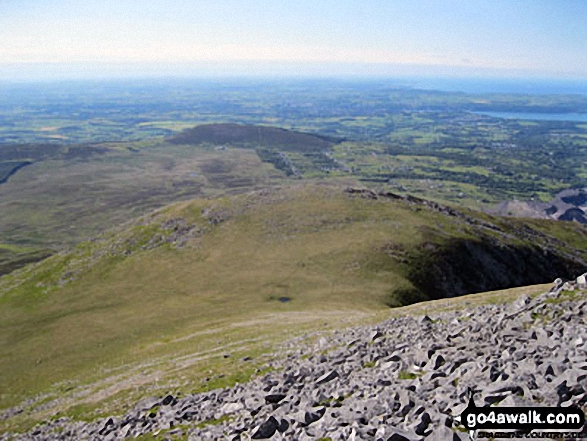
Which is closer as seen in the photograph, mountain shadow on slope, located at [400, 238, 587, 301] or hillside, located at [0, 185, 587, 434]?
hillside, located at [0, 185, 587, 434]

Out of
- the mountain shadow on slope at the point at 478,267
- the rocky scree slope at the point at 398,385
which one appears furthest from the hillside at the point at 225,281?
the rocky scree slope at the point at 398,385

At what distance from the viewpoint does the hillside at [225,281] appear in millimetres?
51406

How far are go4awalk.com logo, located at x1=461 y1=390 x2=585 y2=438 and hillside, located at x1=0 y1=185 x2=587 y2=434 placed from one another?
21070mm

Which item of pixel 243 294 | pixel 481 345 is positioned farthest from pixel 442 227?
pixel 481 345

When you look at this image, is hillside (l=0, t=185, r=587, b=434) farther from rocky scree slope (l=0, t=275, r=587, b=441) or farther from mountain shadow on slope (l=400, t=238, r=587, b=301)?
rocky scree slope (l=0, t=275, r=587, b=441)

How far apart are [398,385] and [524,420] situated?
276 inches

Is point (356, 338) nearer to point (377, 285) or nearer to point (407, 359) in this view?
point (407, 359)

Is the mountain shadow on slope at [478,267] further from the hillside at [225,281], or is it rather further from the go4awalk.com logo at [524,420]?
the go4awalk.com logo at [524,420]

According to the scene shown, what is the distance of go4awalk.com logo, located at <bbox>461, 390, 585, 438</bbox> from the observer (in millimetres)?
16016

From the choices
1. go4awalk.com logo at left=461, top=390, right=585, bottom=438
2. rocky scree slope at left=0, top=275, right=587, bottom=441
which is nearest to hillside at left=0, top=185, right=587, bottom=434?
rocky scree slope at left=0, top=275, right=587, bottom=441

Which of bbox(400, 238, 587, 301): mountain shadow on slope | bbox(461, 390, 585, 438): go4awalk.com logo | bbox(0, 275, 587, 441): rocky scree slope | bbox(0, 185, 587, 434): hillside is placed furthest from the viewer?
bbox(400, 238, 587, 301): mountain shadow on slope

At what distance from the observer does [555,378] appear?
18281 mm

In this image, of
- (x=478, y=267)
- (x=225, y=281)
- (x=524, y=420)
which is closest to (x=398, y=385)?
(x=524, y=420)

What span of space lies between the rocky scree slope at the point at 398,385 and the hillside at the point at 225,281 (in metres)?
6.20
